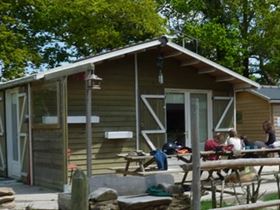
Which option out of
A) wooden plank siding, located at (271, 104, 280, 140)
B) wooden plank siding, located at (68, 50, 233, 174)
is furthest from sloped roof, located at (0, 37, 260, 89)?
wooden plank siding, located at (271, 104, 280, 140)

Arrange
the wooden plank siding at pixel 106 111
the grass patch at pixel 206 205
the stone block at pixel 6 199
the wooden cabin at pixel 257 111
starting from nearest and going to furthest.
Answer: the grass patch at pixel 206 205 < the stone block at pixel 6 199 < the wooden plank siding at pixel 106 111 < the wooden cabin at pixel 257 111

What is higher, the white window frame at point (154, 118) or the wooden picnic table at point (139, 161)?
the white window frame at point (154, 118)

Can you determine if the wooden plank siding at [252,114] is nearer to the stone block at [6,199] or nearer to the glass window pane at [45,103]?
the glass window pane at [45,103]

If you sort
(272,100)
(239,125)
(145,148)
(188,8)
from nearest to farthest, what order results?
1. (145,148)
2. (272,100)
3. (239,125)
4. (188,8)

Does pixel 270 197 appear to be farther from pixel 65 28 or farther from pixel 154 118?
pixel 65 28

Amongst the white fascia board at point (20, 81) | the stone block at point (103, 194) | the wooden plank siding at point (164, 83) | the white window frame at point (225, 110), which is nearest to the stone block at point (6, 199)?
the stone block at point (103, 194)

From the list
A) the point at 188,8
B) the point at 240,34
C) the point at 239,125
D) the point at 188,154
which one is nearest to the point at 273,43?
the point at 240,34

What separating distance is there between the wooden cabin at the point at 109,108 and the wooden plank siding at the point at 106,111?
23 millimetres

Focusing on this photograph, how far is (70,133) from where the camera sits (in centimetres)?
1247

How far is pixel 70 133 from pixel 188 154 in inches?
105

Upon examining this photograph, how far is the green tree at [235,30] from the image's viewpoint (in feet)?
105

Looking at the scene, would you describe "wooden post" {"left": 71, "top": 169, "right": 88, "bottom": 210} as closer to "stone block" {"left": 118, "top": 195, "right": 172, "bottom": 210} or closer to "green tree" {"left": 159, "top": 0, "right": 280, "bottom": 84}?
"stone block" {"left": 118, "top": 195, "right": 172, "bottom": 210}

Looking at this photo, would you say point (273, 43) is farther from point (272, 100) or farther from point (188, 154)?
point (188, 154)

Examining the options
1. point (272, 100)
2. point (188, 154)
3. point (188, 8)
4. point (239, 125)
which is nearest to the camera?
point (188, 154)
